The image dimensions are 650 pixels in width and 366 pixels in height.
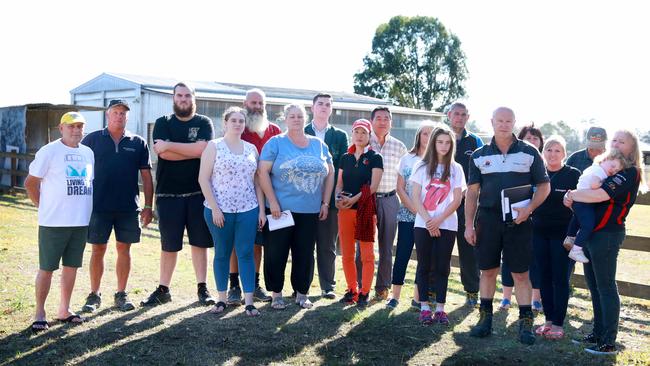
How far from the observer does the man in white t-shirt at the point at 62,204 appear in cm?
566

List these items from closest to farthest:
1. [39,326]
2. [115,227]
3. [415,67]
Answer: [39,326] → [115,227] → [415,67]

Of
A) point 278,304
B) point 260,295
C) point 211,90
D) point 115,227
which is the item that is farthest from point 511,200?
point 211,90

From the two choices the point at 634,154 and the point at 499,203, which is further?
the point at 499,203

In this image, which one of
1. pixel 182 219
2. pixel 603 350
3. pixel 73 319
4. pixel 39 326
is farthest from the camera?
pixel 182 219

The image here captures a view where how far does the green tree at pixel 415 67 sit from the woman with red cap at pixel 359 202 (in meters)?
48.7

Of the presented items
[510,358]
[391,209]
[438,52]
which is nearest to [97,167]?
[391,209]

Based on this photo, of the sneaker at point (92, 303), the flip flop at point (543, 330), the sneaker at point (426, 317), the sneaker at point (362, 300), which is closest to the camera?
the flip flop at point (543, 330)

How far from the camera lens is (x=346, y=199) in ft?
21.8

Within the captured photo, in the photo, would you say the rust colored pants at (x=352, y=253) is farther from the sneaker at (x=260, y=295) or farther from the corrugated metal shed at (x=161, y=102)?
the corrugated metal shed at (x=161, y=102)

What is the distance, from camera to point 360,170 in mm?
6711

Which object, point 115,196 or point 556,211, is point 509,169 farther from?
point 115,196

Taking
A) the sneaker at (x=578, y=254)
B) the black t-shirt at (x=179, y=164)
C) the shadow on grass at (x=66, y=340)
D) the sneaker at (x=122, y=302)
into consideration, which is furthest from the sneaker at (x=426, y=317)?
the sneaker at (x=122, y=302)

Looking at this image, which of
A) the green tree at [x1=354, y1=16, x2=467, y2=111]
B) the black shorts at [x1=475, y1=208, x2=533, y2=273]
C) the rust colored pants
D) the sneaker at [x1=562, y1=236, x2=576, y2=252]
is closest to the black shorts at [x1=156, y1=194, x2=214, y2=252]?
the rust colored pants

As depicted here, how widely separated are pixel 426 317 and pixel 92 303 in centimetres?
316
